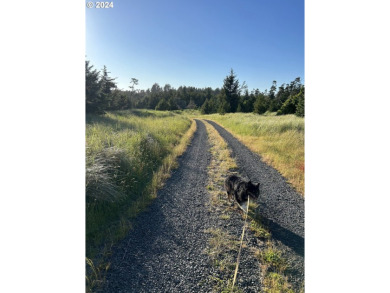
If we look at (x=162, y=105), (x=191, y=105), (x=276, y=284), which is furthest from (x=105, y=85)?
(x=276, y=284)

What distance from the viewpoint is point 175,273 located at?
1.55 meters

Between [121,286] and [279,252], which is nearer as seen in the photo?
[121,286]

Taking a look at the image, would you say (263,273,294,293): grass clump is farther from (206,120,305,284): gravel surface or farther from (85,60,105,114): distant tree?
(85,60,105,114): distant tree

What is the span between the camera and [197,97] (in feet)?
8.38

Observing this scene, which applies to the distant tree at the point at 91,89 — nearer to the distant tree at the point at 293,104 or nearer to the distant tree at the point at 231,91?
the distant tree at the point at 231,91

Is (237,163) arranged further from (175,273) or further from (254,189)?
(175,273)

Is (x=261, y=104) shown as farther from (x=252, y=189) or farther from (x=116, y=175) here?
(x=116, y=175)

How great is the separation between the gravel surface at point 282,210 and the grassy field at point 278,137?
0.17 meters

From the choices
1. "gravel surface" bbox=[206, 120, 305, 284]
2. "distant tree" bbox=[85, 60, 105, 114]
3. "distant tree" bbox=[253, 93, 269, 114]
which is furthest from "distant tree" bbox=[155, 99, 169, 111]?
"gravel surface" bbox=[206, 120, 305, 284]

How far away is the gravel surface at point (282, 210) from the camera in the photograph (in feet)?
5.74

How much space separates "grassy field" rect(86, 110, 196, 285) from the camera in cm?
204

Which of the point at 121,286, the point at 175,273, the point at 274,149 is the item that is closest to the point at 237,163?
the point at 274,149
